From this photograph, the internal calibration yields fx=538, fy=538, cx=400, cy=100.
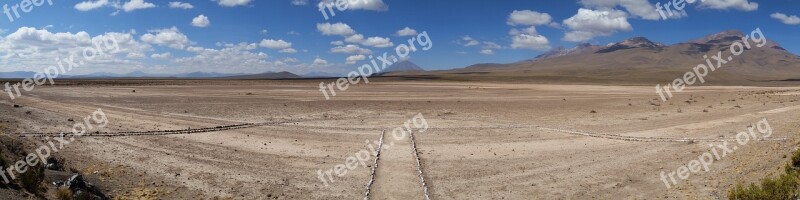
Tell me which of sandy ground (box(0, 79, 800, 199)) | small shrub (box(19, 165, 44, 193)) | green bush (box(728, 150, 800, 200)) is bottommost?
sandy ground (box(0, 79, 800, 199))

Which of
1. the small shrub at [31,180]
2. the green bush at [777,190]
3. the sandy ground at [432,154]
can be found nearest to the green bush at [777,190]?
the green bush at [777,190]

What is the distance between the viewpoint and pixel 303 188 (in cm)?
1619

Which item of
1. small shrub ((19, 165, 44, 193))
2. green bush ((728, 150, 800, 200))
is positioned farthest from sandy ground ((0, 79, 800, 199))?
green bush ((728, 150, 800, 200))

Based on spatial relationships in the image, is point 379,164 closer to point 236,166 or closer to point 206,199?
point 236,166

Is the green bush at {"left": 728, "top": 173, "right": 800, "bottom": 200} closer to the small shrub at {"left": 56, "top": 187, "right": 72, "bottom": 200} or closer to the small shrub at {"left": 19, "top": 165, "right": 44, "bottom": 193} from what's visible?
the small shrub at {"left": 56, "top": 187, "right": 72, "bottom": 200}

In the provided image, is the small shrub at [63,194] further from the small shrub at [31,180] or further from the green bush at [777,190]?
the green bush at [777,190]

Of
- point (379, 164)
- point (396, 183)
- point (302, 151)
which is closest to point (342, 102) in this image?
point (302, 151)

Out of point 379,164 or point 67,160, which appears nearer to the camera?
point 67,160

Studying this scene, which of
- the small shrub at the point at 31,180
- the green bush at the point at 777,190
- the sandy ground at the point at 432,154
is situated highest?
the green bush at the point at 777,190

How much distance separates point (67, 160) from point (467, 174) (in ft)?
43.6

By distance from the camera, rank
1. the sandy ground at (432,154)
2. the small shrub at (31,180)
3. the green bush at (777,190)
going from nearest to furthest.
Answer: the green bush at (777,190) → the small shrub at (31,180) → the sandy ground at (432,154)

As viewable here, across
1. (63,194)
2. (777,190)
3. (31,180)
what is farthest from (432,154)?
(31,180)

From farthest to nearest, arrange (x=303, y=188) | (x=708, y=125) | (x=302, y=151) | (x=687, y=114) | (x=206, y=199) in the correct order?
(x=687, y=114) → (x=708, y=125) → (x=302, y=151) → (x=303, y=188) → (x=206, y=199)

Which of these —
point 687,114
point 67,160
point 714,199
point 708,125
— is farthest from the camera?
point 687,114
